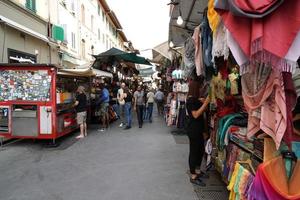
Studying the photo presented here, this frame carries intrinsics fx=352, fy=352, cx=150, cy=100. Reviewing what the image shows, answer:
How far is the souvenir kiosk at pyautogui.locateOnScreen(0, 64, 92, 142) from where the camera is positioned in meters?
10.0

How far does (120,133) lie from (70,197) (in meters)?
7.26

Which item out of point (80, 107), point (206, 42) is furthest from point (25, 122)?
point (206, 42)

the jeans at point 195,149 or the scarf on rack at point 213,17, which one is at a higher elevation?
the scarf on rack at point 213,17

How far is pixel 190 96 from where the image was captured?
629 centimetres

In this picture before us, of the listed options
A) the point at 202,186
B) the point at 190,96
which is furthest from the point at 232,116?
the point at 202,186

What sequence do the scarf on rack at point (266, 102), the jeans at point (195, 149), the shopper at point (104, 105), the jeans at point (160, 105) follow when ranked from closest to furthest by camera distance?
the scarf on rack at point (266, 102) → the jeans at point (195, 149) → the shopper at point (104, 105) → the jeans at point (160, 105)

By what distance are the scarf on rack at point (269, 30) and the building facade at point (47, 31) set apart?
10.5 metres

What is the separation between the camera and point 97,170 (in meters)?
7.32

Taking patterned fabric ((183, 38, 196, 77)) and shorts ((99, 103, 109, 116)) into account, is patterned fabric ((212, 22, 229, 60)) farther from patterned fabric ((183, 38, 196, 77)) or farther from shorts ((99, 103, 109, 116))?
shorts ((99, 103, 109, 116))

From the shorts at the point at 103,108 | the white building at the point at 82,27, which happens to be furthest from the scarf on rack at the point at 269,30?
the white building at the point at 82,27

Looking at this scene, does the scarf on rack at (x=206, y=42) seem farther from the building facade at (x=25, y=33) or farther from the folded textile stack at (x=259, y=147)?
the building facade at (x=25, y=33)

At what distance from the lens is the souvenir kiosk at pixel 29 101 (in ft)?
32.8

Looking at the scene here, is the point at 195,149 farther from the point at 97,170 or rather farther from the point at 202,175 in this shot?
the point at 97,170

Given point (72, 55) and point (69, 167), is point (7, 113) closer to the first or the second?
point (69, 167)
